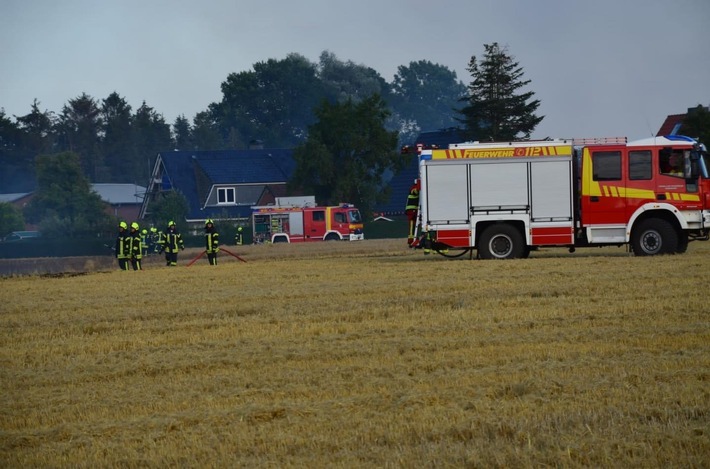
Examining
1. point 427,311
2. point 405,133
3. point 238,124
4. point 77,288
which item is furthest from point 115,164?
point 427,311

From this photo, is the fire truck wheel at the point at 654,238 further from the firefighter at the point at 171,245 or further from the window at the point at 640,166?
the firefighter at the point at 171,245

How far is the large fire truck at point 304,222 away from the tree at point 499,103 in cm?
867

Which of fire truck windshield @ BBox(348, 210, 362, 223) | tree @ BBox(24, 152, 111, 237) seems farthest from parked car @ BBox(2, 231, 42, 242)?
fire truck windshield @ BBox(348, 210, 362, 223)

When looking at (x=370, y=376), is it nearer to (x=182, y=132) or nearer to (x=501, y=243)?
(x=501, y=243)

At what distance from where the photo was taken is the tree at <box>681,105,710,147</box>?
1943 inches

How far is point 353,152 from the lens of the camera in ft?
217

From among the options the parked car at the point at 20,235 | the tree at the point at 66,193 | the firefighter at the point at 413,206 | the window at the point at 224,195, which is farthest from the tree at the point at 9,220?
the firefighter at the point at 413,206

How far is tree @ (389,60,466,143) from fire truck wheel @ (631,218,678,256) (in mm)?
137382

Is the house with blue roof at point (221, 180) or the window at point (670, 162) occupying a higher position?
the house with blue roof at point (221, 180)

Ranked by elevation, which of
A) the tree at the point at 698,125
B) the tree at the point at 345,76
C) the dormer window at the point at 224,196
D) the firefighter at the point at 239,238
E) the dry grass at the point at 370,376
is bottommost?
the dry grass at the point at 370,376

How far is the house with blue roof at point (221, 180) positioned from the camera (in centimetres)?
7888

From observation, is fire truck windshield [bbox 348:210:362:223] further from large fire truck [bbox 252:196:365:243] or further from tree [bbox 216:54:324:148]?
tree [bbox 216:54:324:148]

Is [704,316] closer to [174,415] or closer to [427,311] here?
[427,311]

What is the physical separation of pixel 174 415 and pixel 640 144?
17845 mm
